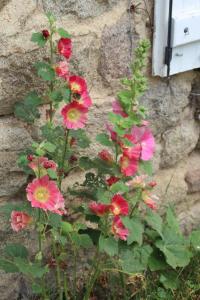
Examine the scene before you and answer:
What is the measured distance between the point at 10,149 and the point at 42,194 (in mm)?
336

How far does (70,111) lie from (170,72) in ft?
2.16

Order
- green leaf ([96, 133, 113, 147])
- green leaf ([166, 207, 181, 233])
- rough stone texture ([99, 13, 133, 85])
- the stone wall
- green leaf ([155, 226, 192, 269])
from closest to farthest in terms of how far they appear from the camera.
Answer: green leaf ([96, 133, 113, 147]), the stone wall, rough stone texture ([99, 13, 133, 85]), green leaf ([155, 226, 192, 269]), green leaf ([166, 207, 181, 233])

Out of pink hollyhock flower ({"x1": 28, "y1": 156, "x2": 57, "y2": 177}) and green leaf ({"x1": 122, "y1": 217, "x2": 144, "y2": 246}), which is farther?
green leaf ({"x1": 122, "y1": 217, "x2": 144, "y2": 246})

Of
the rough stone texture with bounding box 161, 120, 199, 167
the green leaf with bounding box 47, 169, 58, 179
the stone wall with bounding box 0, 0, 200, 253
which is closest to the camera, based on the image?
the green leaf with bounding box 47, 169, 58, 179

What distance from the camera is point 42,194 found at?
1.70 meters

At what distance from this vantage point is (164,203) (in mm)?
2555

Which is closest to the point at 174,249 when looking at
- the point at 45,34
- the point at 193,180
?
the point at 193,180

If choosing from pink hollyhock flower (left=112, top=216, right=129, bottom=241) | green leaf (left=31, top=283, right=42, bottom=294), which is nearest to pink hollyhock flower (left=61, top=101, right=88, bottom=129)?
pink hollyhock flower (left=112, top=216, right=129, bottom=241)

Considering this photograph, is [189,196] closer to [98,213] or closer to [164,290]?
[164,290]

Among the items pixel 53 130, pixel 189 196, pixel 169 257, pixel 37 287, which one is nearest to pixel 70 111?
pixel 53 130

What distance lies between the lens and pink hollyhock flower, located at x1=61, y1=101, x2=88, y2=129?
175 cm

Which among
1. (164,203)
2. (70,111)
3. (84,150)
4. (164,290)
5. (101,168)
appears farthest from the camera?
(164,203)

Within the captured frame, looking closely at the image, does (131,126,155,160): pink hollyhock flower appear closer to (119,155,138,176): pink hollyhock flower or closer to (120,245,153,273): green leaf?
(119,155,138,176): pink hollyhock flower

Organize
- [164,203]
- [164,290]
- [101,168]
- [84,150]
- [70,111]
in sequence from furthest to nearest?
[164,203] < [164,290] < [84,150] < [101,168] < [70,111]
